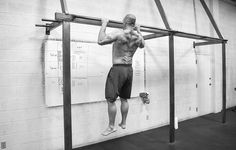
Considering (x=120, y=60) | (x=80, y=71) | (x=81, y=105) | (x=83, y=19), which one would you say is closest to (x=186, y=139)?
(x=81, y=105)

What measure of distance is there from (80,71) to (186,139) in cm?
256

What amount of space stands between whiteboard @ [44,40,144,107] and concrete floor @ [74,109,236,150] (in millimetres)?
961

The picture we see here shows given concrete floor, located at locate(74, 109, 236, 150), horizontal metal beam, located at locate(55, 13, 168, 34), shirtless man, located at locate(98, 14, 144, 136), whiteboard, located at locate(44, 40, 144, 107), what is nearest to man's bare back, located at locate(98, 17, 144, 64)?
shirtless man, located at locate(98, 14, 144, 136)

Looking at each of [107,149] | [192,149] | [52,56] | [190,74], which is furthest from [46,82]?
[190,74]

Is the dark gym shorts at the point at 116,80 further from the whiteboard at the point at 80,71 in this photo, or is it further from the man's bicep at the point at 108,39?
the whiteboard at the point at 80,71

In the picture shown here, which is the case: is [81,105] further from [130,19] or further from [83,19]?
[130,19]

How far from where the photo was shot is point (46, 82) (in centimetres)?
316

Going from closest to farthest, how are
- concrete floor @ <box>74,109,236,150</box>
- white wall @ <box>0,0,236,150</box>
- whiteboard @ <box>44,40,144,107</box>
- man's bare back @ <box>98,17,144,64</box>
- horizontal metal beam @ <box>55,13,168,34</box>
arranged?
horizontal metal beam @ <box>55,13,168,34</box> → man's bare back @ <box>98,17,144,64</box> → white wall @ <box>0,0,236,150</box> → whiteboard @ <box>44,40,144,107</box> → concrete floor @ <box>74,109,236,150</box>

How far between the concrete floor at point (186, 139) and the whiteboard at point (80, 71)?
961 mm

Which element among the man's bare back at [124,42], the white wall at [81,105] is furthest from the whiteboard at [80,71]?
the man's bare back at [124,42]

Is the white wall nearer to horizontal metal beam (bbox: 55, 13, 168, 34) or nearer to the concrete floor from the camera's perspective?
the concrete floor

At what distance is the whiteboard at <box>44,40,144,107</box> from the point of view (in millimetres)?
3194

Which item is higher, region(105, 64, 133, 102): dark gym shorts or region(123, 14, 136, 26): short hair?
region(123, 14, 136, 26): short hair

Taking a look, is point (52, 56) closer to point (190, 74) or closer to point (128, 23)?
point (128, 23)
